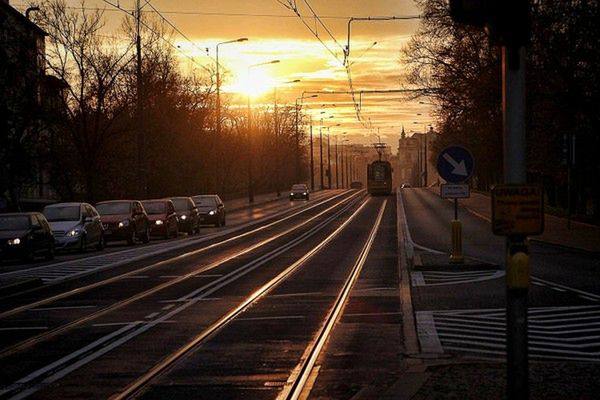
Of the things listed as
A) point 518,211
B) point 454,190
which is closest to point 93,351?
point 518,211

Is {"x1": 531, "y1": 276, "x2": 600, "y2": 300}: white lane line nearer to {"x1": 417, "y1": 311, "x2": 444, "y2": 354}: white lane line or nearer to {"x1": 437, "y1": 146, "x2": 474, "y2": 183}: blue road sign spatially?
{"x1": 437, "y1": 146, "x2": 474, "y2": 183}: blue road sign

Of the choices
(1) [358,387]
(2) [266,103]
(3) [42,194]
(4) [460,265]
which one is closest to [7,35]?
(4) [460,265]

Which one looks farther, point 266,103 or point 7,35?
point 266,103

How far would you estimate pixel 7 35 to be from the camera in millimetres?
53000

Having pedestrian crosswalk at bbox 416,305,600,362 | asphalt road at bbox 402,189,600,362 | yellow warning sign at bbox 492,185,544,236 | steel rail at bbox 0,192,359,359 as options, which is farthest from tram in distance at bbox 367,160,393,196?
yellow warning sign at bbox 492,185,544,236

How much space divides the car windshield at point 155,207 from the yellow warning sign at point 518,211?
129ft

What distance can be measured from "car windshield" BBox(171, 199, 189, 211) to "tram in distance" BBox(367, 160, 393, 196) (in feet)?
187

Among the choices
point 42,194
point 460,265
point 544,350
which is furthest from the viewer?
point 42,194

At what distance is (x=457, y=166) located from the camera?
950 inches

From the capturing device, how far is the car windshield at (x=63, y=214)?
121 ft

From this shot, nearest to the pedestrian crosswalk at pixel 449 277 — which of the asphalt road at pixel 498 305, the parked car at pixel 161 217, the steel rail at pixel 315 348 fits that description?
the asphalt road at pixel 498 305

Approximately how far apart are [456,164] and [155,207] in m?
24.1

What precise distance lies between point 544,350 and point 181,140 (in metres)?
57.9

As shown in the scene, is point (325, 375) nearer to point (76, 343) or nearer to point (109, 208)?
point (76, 343)
